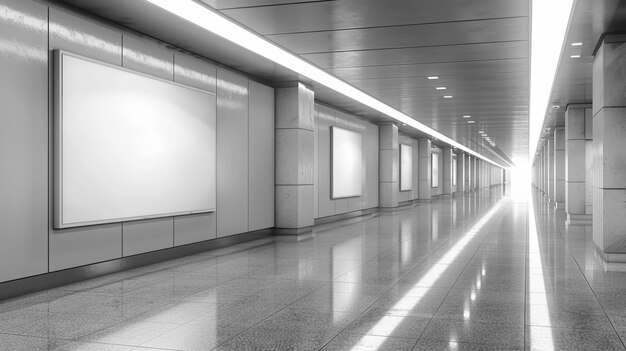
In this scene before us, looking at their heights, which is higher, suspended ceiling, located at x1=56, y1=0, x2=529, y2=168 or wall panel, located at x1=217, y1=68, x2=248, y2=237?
suspended ceiling, located at x1=56, y1=0, x2=529, y2=168

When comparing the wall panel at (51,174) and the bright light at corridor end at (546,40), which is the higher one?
the bright light at corridor end at (546,40)

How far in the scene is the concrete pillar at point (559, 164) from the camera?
3397cm

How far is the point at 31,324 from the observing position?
8.02 meters

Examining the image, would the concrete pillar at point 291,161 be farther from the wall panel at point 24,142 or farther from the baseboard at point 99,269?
the wall panel at point 24,142

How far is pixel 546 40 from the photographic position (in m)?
13.2

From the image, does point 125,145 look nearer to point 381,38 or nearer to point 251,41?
point 251,41

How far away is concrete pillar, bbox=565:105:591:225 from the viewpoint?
80.5ft

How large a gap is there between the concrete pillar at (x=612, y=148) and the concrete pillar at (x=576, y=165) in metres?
12.0

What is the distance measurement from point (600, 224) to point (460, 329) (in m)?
7.59

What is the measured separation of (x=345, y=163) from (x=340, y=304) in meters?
18.5

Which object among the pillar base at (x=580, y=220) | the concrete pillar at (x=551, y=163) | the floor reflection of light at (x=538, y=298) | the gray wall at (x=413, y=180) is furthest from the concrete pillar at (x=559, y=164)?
the floor reflection of light at (x=538, y=298)

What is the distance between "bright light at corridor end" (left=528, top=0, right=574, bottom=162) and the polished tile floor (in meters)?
5.06

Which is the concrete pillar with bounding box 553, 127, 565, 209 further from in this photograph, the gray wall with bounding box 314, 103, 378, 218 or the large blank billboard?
the large blank billboard

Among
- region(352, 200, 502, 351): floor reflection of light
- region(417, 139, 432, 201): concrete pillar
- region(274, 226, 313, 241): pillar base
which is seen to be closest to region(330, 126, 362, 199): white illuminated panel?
region(274, 226, 313, 241): pillar base
